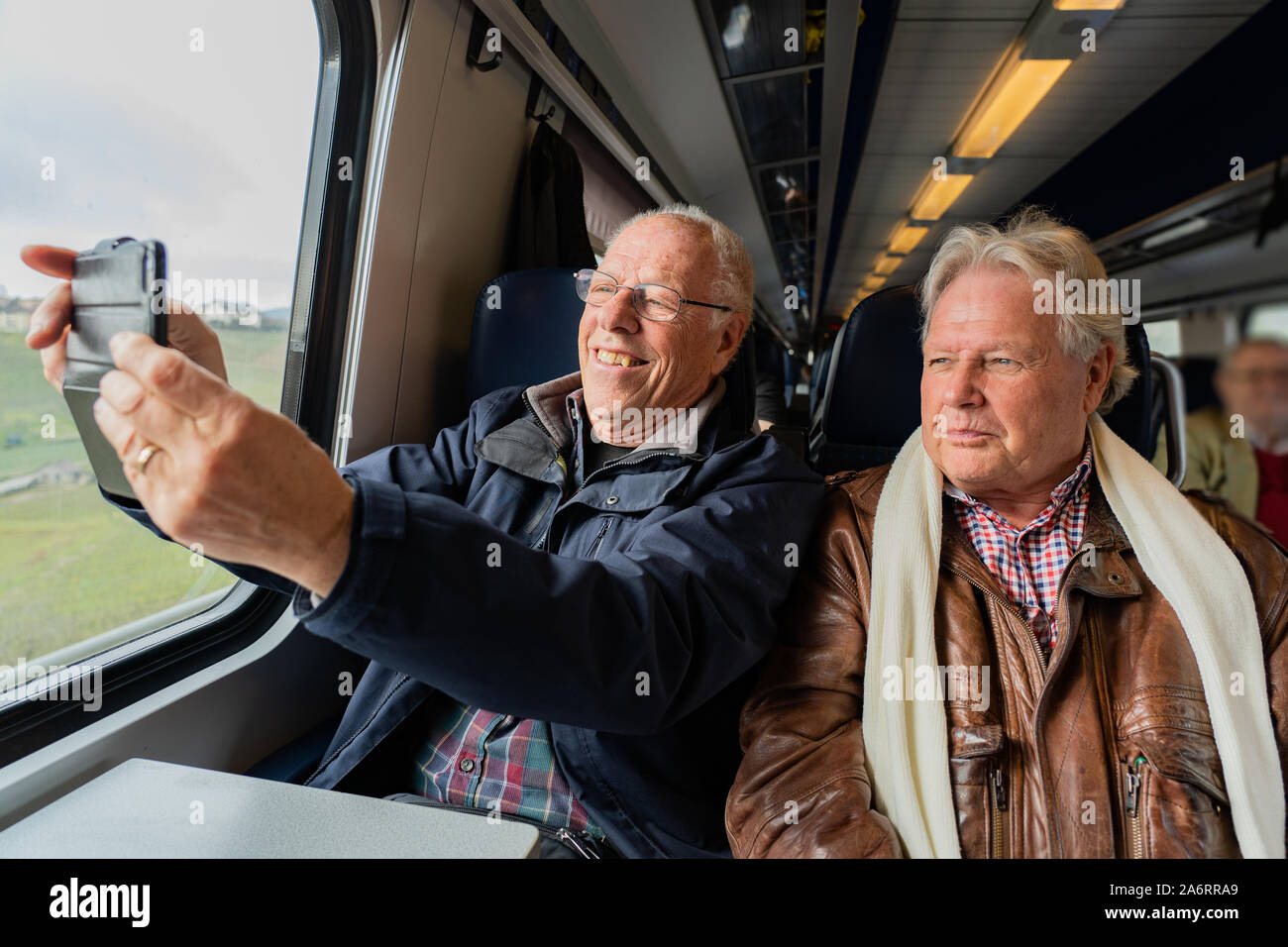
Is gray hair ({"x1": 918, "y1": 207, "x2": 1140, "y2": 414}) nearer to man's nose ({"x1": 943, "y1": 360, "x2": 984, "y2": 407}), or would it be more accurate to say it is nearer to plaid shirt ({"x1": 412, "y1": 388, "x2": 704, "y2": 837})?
man's nose ({"x1": 943, "y1": 360, "x2": 984, "y2": 407})

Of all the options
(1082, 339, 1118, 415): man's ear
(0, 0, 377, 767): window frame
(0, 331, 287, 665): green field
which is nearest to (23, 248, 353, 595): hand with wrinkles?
(0, 331, 287, 665): green field

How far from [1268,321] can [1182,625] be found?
3.16 m

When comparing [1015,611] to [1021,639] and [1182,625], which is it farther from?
[1182,625]

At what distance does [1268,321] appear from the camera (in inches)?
140

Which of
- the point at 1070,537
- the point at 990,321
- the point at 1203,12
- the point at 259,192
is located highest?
the point at 1203,12

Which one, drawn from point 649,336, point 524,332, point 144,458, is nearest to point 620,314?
point 649,336

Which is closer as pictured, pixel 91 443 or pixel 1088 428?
pixel 91 443

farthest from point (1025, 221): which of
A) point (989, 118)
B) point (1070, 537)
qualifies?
point (989, 118)

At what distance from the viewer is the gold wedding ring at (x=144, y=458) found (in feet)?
2.46

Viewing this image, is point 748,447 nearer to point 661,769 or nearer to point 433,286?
point 661,769

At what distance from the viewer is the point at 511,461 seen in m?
1.71

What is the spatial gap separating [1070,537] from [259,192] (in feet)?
6.79

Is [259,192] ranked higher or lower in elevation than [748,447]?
higher

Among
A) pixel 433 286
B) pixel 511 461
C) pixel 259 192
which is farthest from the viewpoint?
pixel 433 286
